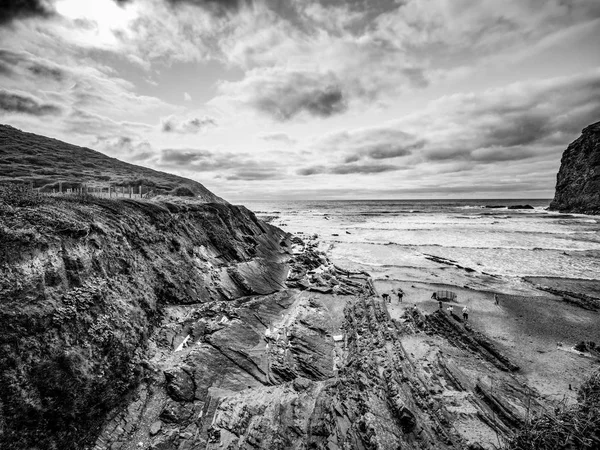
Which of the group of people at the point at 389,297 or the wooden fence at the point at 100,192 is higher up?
the wooden fence at the point at 100,192

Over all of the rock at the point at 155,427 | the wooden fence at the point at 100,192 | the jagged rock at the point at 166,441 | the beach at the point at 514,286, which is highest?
the wooden fence at the point at 100,192

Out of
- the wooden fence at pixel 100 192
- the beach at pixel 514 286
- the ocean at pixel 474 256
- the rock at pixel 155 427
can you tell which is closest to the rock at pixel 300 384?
the rock at pixel 155 427

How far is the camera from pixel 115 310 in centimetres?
1038

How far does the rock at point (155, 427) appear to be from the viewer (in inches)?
315

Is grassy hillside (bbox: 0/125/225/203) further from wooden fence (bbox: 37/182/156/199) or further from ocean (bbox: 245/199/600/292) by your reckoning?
ocean (bbox: 245/199/600/292)

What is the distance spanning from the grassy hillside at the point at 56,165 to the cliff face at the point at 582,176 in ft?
460

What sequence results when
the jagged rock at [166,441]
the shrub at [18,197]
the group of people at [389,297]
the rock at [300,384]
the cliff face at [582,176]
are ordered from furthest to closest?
the cliff face at [582,176], the group of people at [389,297], the rock at [300,384], the shrub at [18,197], the jagged rock at [166,441]

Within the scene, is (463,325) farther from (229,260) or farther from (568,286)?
(229,260)

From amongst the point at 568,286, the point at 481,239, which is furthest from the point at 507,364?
the point at 481,239

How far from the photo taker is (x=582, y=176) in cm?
10388

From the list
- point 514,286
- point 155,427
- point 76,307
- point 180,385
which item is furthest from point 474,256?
point 76,307

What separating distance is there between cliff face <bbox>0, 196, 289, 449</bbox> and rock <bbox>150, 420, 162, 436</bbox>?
1182mm

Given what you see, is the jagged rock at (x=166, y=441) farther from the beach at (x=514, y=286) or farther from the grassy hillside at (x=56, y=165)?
the grassy hillside at (x=56, y=165)

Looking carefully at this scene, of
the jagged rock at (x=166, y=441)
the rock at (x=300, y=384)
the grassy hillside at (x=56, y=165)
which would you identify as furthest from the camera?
the grassy hillside at (x=56, y=165)
